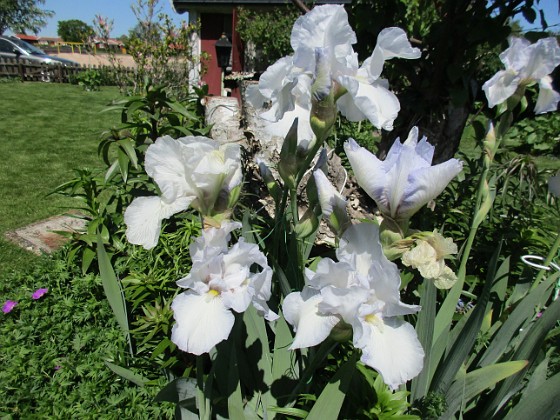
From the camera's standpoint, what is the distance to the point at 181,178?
0.93 meters

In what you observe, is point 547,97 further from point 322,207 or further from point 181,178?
point 181,178

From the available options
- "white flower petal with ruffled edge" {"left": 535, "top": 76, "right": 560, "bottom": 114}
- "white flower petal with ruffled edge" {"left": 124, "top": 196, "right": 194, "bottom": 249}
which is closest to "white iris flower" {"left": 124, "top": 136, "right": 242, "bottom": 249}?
"white flower petal with ruffled edge" {"left": 124, "top": 196, "right": 194, "bottom": 249}

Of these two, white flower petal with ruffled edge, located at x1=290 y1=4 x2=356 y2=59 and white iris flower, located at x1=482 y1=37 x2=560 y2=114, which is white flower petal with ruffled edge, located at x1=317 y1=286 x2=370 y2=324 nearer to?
white flower petal with ruffled edge, located at x1=290 y1=4 x2=356 y2=59

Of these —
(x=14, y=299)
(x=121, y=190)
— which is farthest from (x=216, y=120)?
(x=14, y=299)

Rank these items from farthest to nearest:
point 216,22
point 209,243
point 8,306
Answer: point 216,22 < point 8,306 < point 209,243

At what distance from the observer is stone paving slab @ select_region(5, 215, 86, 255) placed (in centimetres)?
324

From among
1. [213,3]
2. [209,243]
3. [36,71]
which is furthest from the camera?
[36,71]

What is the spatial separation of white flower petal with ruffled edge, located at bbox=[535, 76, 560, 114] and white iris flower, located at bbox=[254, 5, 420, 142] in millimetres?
867

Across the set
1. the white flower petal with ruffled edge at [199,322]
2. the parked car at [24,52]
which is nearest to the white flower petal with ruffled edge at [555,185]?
the white flower petal with ruffled edge at [199,322]

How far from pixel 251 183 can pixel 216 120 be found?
0.87 m

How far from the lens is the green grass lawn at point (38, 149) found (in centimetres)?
391

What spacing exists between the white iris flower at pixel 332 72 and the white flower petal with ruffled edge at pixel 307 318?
379 millimetres

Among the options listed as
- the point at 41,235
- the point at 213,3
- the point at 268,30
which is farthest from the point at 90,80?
the point at 41,235

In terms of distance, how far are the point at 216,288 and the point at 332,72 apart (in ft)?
1.74
